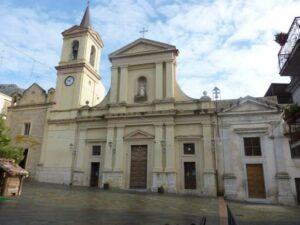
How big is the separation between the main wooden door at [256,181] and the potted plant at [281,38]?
41.6 feet

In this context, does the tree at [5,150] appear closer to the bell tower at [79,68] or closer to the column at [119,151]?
the column at [119,151]

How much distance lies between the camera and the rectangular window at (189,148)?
69.6 ft

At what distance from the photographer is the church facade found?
1950cm

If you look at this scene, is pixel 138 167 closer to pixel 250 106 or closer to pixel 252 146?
pixel 252 146

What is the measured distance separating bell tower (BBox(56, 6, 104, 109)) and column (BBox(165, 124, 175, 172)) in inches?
358

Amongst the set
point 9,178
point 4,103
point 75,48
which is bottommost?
point 9,178

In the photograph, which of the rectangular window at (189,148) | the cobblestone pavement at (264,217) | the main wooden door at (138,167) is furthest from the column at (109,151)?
the cobblestone pavement at (264,217)

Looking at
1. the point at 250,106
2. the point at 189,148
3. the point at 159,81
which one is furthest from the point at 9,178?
the point at 250,106

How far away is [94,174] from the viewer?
23.1 metres

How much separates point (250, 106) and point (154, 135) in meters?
8.13

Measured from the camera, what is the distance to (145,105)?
2316cm

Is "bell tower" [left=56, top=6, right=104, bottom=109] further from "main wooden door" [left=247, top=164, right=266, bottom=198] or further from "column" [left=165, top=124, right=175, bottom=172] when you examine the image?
"main wooden door" [left=247, top=164, right=266, bottom=198]

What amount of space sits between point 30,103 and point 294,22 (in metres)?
25.3

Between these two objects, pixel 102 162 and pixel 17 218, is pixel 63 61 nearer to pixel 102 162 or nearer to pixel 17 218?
pixel 102 162
